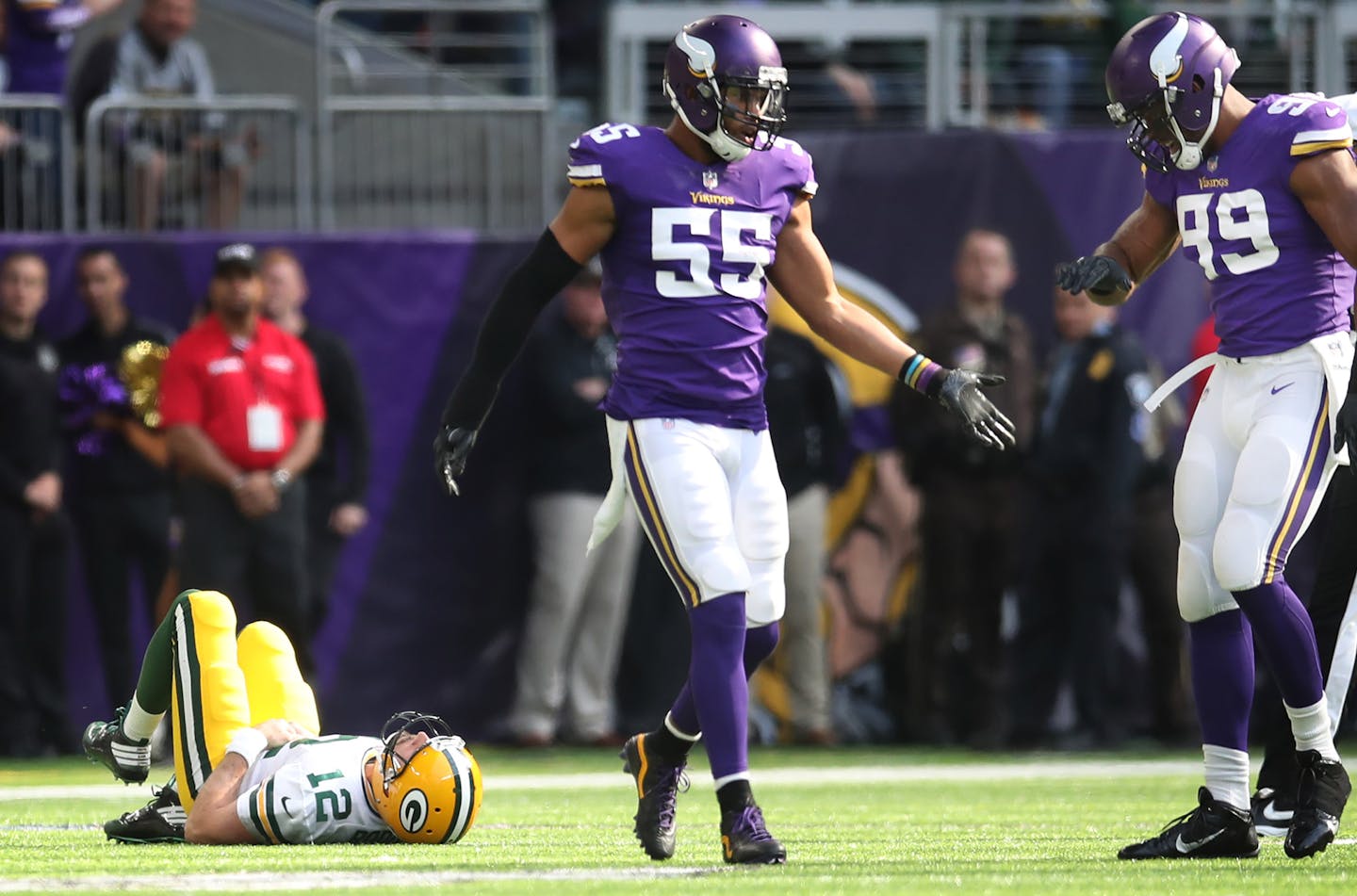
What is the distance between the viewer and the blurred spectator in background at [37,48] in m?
11.4

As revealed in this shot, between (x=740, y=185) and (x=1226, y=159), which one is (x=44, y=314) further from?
(x=1226, y=159)

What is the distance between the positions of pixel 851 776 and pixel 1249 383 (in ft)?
12.3

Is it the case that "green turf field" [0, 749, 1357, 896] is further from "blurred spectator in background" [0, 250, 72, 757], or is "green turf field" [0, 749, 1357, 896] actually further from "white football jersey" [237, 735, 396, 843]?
"blurred spectator in background" [0, 250, 72, 757]

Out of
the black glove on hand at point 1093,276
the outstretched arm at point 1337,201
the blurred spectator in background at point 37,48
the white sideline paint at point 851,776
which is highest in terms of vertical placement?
the blurred spectator in background at point 37,48

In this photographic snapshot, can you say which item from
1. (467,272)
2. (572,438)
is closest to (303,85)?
(467,272)

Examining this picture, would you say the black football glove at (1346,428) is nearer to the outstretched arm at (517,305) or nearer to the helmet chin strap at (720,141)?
the helmet chin strap at (720,141)

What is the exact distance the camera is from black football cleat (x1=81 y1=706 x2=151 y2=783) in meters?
6.06

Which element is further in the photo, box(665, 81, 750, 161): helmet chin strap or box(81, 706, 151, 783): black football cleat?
box(81, 706, 151, 783): black football cleat

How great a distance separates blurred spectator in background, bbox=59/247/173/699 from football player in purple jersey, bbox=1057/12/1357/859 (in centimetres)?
574

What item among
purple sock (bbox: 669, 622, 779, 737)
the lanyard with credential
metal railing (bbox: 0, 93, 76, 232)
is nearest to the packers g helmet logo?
purple sock (bbox: 669, 622, 779, 737)

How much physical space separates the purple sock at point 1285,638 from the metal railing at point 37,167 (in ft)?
23.4

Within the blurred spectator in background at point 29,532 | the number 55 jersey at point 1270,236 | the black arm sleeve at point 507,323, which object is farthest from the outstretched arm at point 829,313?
the blurred spectator in background at point 29,532

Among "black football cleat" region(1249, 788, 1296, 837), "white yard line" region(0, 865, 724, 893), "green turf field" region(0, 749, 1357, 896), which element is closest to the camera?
"white yard line" region(0, 865, 724, 893)

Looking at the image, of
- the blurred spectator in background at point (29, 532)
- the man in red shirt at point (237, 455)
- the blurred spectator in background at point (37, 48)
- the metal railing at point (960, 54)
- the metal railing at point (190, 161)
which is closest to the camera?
the man in red shirt at point (237, 455)
